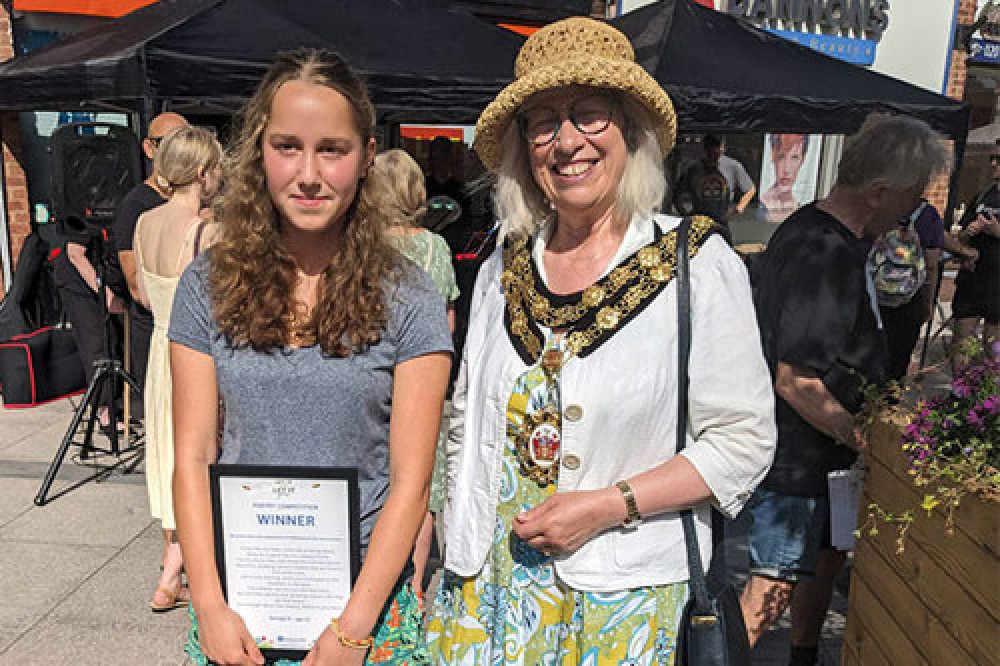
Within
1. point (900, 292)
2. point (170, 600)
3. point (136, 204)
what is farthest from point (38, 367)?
point (900, 292)

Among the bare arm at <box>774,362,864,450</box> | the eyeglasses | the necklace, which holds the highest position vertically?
the eyeglasses

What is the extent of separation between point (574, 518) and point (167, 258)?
2.32 m

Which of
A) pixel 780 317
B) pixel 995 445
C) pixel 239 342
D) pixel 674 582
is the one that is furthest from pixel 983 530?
pixel 239 342

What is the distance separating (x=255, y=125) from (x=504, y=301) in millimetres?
617

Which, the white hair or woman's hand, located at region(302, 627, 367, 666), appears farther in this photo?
the white hair

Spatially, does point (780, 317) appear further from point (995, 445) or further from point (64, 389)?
point (64, 389)

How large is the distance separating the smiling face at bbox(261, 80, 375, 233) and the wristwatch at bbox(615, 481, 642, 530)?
741mm

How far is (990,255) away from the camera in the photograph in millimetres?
6621

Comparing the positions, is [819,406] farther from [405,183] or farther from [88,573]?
[88,573]

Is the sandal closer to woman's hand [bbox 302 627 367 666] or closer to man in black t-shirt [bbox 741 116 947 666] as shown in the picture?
woman's hand [bbox 302 627 367 666]

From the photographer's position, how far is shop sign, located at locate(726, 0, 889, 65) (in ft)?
34.4

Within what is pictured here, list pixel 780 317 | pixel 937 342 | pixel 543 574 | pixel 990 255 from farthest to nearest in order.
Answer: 1. pixel 937 342
2. pixel 990 255
3. pixel 780 317
4. pixel 543 574

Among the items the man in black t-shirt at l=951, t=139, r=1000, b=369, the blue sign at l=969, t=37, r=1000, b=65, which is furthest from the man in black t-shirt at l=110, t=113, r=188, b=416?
the blue sign at l=969, t=37, r=1000, b=65

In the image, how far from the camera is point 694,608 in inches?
58.2
